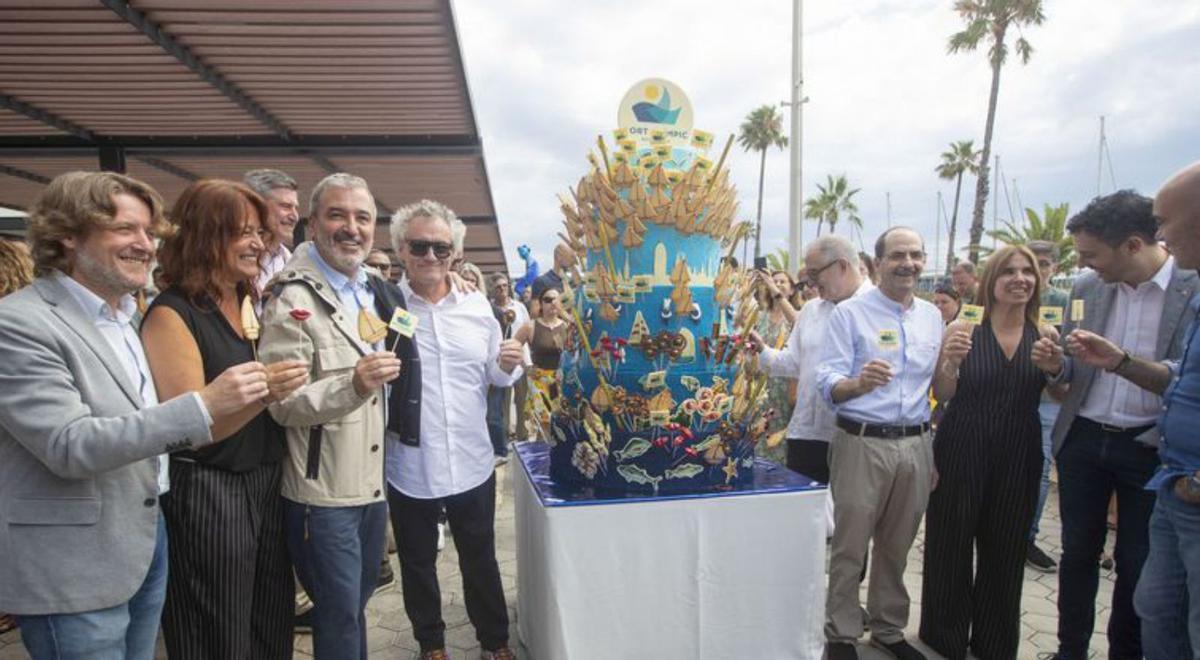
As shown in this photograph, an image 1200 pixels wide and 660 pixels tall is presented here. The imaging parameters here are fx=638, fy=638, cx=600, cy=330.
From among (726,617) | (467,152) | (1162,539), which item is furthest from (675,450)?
(467,152)

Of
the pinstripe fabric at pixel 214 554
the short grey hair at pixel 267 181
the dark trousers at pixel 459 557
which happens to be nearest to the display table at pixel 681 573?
the dark trousers at pixel 459 557

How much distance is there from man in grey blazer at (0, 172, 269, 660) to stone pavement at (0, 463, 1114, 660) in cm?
162

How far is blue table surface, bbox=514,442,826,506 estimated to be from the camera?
227 centimetres

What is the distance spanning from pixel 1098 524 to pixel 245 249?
3.33m

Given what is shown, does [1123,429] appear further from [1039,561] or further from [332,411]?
[332,411]

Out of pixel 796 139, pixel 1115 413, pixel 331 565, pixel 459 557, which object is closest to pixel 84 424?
pixel 331 565

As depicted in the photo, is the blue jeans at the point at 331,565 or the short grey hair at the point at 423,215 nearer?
the blue jeans at the point at 331,565

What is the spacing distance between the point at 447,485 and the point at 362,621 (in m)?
0.56

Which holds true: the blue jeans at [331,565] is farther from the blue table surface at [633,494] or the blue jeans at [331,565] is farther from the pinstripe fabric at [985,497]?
the pinstripe fabric at [985,497]

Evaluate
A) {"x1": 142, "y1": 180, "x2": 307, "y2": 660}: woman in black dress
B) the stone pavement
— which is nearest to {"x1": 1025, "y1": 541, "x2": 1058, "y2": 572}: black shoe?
the stone pavement

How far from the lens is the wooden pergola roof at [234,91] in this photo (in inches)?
156

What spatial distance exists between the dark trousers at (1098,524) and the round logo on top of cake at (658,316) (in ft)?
4.75

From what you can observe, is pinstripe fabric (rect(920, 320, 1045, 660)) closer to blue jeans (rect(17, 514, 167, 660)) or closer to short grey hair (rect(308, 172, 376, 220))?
short grey hair (rect(308, 172, 376, 220))

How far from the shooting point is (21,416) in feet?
4.53
